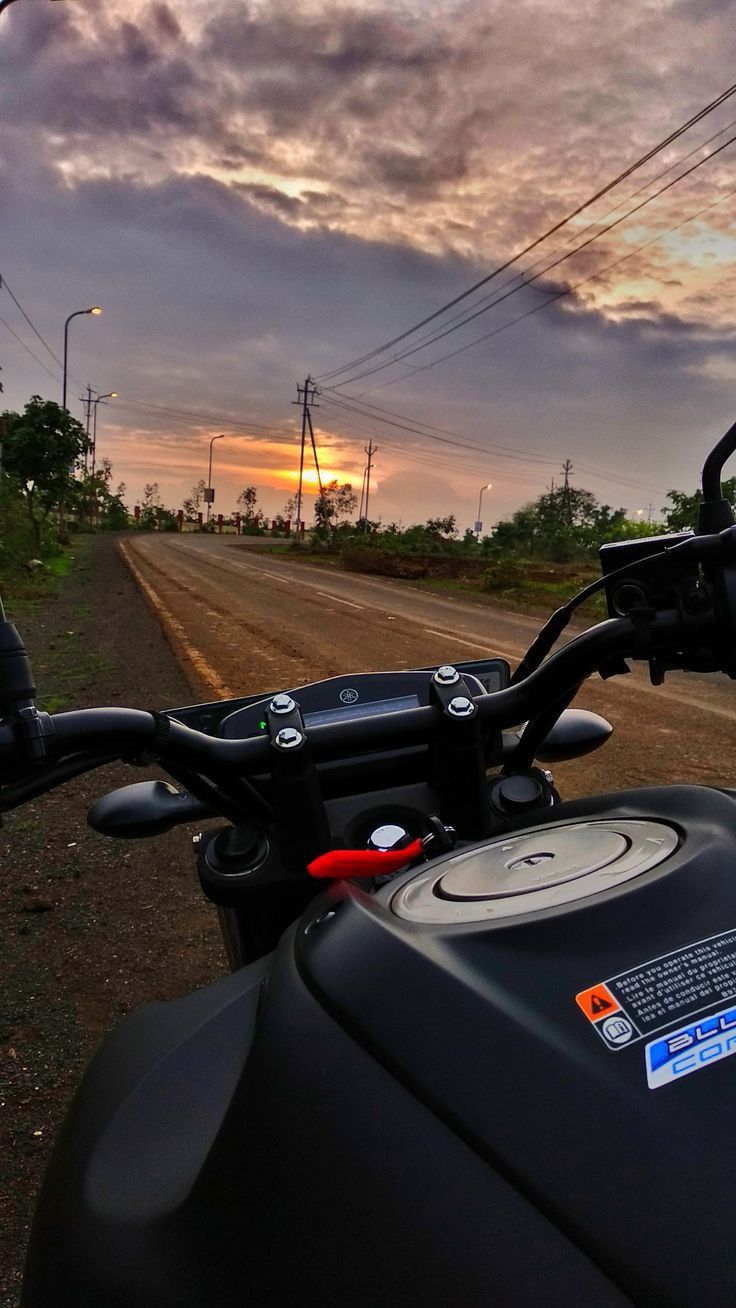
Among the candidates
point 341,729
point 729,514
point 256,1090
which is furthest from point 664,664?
point 256,1090

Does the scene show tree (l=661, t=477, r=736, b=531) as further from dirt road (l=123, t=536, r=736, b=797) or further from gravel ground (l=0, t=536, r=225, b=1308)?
gravel ground (l=0, t=536, r=225, b=1308)

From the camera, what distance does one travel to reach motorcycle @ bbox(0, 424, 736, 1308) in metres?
0.59

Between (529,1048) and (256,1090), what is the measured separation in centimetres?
22

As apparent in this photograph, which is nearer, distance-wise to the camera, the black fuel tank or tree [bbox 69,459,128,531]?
the black fuel tank

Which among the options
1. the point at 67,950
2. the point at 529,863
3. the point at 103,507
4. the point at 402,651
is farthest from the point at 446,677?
the point at 103,507

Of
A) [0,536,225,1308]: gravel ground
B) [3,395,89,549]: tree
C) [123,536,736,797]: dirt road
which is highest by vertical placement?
[3,395,89,549]: tree

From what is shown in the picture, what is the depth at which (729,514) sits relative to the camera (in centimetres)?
124

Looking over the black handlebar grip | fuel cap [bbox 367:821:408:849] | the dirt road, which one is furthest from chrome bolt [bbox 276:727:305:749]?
the dirt road

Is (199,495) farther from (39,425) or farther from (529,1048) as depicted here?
(529,1048)

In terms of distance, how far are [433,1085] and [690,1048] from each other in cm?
20

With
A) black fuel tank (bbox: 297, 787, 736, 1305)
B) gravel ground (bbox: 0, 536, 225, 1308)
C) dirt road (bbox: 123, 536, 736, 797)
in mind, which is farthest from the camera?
dirt road (bbox: 123, 536, 736, 797)

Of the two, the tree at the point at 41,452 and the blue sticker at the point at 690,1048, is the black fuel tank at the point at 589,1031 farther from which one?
the tree at the point at 41,452

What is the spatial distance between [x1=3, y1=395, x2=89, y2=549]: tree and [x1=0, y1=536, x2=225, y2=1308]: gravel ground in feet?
74.9

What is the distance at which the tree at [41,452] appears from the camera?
2598 centimetres
